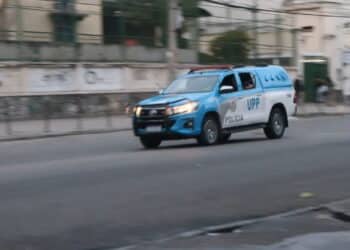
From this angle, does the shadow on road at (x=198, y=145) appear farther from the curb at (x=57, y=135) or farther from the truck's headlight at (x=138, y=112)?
the curb at (x=57, y=135)

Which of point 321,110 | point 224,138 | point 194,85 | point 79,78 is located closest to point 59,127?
point 79,78

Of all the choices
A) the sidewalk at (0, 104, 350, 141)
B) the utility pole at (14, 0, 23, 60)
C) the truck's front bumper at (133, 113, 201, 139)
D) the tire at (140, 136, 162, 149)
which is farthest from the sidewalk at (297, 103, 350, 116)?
the truck's front bumper at (133, 113, 201, 139)

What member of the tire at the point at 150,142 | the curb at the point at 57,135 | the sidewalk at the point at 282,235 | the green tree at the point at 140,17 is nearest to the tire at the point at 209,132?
the tire at the point at 150,142

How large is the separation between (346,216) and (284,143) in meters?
10.4

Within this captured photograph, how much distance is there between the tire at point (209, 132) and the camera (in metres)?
18.9

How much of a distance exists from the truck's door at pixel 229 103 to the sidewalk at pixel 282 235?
9.57 metres

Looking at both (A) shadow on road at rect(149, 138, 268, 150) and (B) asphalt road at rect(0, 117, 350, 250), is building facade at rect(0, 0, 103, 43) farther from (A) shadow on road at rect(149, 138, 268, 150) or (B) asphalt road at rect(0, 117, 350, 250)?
(B) asphalt road at rect(0, 117, 350, 250)

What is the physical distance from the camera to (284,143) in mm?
19797

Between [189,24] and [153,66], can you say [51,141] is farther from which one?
[189,24]

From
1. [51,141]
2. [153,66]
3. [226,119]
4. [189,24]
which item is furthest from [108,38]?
[226,119]

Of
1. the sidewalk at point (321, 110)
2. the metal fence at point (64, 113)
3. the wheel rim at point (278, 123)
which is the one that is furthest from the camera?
the sidewalk at point (321, 110)

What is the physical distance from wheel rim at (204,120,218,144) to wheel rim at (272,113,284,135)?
2.69m

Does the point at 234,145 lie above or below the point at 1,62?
below

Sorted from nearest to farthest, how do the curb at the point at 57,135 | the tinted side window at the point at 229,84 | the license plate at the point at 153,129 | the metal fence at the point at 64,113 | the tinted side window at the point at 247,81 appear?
1. the license plate at the point at 153,129
2. the tinted side window at the point at 229,84
3. the tinted side window at the point at 247,81
4. the curb at the point at 57,135
5. the metal fence at the point at 64,113
